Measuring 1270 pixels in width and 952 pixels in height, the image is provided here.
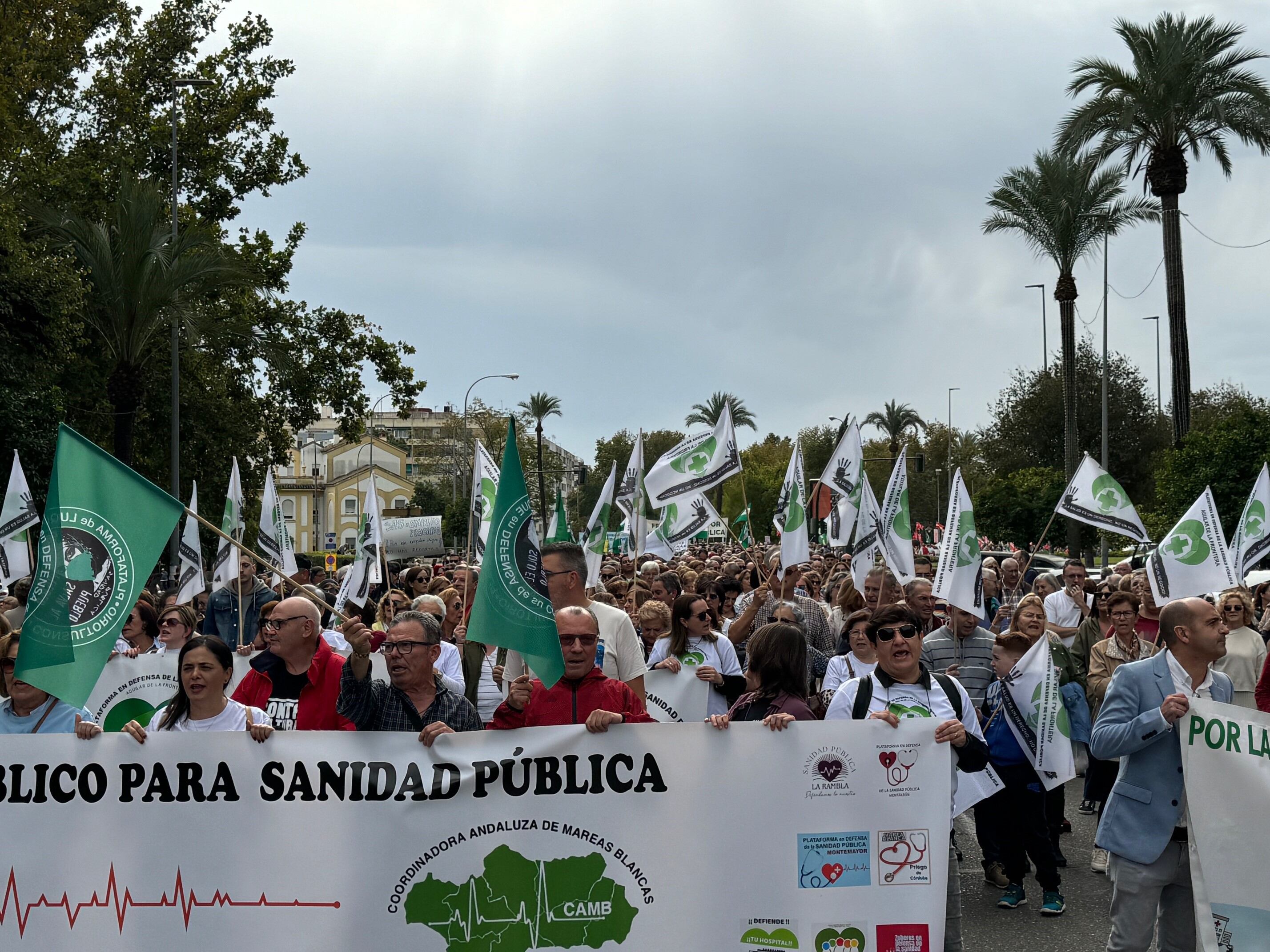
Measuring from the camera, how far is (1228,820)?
4887 millimetres

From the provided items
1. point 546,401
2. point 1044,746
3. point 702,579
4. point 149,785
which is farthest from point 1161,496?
point 546,401

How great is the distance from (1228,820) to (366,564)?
7.22 m

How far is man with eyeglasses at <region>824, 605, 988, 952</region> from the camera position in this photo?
5219mm

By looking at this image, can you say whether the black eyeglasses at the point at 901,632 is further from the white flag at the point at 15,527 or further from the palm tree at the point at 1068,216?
the palm tree at the point at 1068,216

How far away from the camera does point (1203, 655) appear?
201 inches

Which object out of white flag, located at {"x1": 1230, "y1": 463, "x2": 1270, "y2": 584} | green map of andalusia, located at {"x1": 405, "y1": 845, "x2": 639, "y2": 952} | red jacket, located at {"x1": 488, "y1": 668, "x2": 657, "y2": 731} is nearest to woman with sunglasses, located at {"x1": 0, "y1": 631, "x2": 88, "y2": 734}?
green map of andalusia, located at {"x1": 405, "y1": 845, "x2": 639, "y2": 952}

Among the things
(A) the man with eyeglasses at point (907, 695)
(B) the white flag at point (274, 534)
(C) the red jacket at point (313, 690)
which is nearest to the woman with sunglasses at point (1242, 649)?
(A) the man with eyeglasses at point (907, 695)

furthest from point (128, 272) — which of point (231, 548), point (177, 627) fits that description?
point (177, 627)

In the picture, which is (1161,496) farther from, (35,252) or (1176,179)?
(35,252)

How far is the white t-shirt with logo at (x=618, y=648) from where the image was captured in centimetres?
600

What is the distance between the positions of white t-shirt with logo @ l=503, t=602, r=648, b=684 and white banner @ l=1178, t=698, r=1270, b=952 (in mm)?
2320

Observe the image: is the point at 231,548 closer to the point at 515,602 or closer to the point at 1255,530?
the point at 515,602

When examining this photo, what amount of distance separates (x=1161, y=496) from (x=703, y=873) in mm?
23618

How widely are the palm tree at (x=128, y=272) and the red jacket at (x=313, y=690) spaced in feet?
63.1
